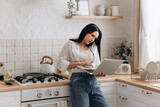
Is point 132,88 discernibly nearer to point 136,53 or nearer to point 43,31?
point 136,53

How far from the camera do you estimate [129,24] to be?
13.3ft

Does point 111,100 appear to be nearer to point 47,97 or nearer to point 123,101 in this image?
point 123,101

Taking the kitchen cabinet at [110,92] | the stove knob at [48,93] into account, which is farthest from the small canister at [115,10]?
the stove knob at [48,93]

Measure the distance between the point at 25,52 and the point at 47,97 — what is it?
90 centimetres

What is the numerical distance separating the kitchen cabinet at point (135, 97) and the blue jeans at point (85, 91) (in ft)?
1.20

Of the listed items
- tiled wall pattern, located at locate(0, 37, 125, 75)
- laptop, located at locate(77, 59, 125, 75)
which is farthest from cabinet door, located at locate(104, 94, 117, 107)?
tiled wall pattern, located at locate(0, 37, 125, 75)

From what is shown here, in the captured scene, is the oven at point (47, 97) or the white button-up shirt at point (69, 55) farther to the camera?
the white button-up shirt at point (69, 55)

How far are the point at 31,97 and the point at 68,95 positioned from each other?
0.45m

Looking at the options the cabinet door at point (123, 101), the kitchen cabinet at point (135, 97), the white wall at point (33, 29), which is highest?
the white wall at point (33, 29)

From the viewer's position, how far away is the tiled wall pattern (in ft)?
11.2

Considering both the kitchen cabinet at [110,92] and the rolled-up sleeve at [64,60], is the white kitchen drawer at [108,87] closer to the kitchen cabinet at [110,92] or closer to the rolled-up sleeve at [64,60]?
the kitchen cabinet at [110,92]

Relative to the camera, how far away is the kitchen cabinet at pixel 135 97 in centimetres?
268

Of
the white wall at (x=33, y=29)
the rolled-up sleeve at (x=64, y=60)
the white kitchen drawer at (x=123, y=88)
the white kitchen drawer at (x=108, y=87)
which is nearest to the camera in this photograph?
the rolled-up sleeve at (x=64, y=60)

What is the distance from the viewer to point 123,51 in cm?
389
